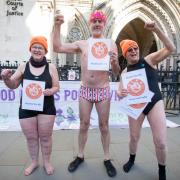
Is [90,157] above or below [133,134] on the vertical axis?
Answer: below

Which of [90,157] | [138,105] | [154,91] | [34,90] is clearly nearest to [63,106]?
[90,157]

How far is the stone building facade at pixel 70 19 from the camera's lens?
9.02 m

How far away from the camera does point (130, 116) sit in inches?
138

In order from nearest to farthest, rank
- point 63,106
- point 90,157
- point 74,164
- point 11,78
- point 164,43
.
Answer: point 164,43, point 11,78, point 74,164, point 90,157, point 63,106

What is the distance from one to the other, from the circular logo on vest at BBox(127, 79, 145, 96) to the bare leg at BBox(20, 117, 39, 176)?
1322 mm

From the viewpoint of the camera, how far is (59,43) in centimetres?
355

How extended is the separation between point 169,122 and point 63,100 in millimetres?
2785

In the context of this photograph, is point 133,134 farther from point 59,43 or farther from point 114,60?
point 59,43

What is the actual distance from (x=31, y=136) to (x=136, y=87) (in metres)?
1.54

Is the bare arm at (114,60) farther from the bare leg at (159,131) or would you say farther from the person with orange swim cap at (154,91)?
the bare leg at (159,131)

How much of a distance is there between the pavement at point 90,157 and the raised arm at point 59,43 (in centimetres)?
169

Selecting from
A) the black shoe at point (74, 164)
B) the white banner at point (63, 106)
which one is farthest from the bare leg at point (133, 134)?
the white banner at point (63, 106)

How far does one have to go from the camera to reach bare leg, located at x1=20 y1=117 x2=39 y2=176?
3434mm

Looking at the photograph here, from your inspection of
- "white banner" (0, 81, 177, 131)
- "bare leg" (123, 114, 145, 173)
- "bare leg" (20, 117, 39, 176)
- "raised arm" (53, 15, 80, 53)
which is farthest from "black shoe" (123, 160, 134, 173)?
"white banner" (0, 81, 177, 131)
